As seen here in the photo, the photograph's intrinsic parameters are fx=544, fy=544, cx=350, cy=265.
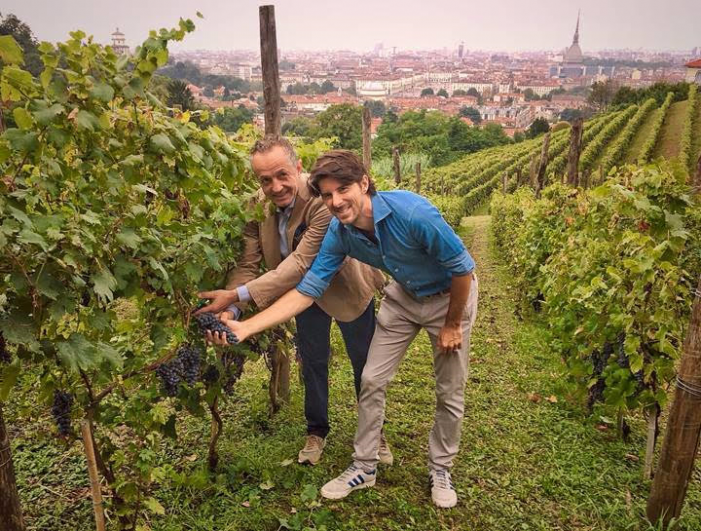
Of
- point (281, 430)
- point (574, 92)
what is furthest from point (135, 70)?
point (574, 92)

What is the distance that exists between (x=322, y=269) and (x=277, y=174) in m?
0.55

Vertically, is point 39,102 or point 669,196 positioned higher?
point 39,102

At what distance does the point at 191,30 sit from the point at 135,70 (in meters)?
0.23

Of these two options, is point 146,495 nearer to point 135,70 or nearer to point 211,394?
point 211,394

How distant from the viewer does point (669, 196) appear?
3.28 metres

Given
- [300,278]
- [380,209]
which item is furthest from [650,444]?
[300,278]

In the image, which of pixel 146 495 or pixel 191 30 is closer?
pixel 191 30

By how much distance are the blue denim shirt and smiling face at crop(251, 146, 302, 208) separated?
0.30 meters

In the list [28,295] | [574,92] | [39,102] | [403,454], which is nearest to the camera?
[39,102]

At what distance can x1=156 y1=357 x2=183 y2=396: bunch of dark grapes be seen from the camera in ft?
8.31

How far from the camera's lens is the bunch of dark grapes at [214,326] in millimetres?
2557

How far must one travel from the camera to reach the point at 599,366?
3.77m

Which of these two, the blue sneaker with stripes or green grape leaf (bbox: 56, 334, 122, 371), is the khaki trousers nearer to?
the blue sneaker with stripes

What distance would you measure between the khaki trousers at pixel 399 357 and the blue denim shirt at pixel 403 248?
0.12 meters
